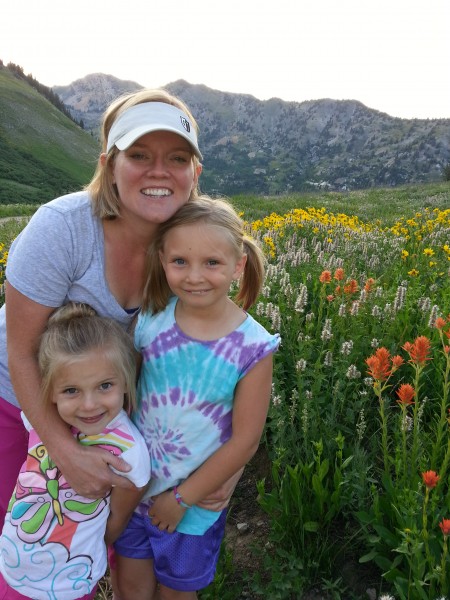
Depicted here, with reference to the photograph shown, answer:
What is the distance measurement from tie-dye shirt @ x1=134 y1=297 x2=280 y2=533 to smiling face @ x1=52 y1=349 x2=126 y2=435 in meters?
0.18

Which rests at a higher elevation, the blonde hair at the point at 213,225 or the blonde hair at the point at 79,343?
the blonde hair at the point at 213,225

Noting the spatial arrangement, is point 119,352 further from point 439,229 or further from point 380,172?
point 380,172

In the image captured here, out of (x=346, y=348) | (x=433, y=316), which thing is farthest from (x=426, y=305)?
(x=346, y=348)

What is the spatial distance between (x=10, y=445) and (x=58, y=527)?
1.81 ft

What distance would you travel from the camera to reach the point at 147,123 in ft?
6.60

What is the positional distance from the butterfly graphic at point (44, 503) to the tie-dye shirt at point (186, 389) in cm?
29

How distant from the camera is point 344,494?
244 cm

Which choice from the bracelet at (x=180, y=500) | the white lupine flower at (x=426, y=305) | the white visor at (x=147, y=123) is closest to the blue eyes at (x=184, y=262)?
the white visor at (x=147, y=123)

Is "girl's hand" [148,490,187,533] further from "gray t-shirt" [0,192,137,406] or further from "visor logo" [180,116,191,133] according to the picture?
"visor logo" [180,116,191,133]

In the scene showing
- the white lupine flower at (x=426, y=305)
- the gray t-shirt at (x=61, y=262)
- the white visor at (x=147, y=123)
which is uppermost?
the white visor at (x=147, y=123)

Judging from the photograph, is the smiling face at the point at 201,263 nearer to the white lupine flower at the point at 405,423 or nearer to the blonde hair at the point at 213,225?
the blonde hair at the point at 213,225

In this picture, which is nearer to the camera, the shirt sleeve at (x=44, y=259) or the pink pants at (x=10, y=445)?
the shirt sleeve at (x=44, y=259)

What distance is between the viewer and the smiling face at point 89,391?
195 centimetres

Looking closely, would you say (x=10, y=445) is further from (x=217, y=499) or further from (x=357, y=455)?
(x=357, y=455)
